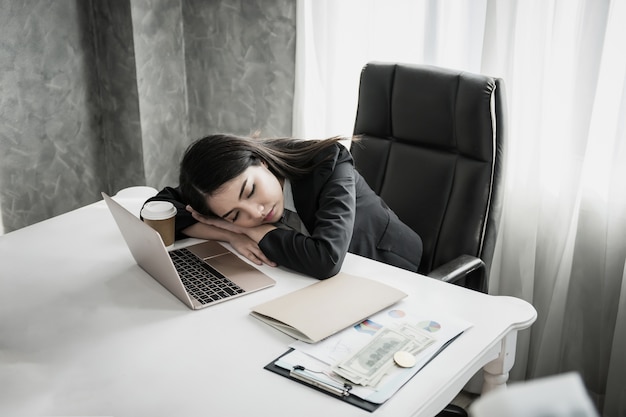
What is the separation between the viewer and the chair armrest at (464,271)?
5.07 ft

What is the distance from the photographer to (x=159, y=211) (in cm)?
162

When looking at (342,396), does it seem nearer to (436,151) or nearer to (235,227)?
(235,227)

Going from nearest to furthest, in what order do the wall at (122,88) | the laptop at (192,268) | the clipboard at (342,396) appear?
the clipboard at (342,396)
the laptop at (192,268)
the wall at (122,88)

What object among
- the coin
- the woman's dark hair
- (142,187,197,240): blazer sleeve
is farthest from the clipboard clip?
(142,187,197,240): blazer sleeve

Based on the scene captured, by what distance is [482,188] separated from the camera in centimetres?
168

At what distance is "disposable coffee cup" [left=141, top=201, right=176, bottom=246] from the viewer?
161cm

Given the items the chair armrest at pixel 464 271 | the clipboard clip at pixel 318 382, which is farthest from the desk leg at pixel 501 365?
the clipboard clip at pixel 318 382

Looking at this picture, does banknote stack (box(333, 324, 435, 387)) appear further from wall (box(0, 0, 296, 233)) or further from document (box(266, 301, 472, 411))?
wall (box(0, 0, 296, 233))

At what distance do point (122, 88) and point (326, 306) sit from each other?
1864 mm

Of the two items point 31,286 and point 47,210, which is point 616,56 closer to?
point 31,286

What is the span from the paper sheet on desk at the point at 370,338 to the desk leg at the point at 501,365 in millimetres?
89

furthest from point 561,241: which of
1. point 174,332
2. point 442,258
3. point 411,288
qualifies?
point 174,332

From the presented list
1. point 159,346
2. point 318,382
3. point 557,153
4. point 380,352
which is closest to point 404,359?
point 380,352

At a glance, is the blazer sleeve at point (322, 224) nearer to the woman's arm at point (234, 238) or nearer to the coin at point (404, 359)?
the woman's arm at point (234, 238)
